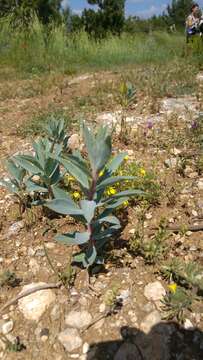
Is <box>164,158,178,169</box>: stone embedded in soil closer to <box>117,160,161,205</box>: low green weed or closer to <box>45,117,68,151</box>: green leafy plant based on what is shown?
<box>117,160,161,205</box>: low green weed

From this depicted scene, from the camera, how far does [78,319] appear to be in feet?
6.41

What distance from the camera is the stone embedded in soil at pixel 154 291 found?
2037mm

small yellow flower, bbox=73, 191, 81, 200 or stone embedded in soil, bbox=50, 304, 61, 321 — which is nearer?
stone embedded in soil, bbox=50, 304, 61, 321

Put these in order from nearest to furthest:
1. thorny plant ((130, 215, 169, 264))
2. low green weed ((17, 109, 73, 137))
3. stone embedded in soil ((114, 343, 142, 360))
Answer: stone embedded in soil ((114, 343, 142, 360)), thorny plant ((130, 215, 169, 264)), low green weed ((17, 109, 73, 137))

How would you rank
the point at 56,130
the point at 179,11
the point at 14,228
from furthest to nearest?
1. the point at 179,11
2. the point at 56,130
3. the point at 14,228

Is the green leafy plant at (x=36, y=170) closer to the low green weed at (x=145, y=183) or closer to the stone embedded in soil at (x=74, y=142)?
the low green weed at (x=145, y=183)

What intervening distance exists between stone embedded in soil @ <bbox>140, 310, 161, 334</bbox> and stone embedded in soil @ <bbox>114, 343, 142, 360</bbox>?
104 millimetres

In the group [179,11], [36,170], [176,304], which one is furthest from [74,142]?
[179,11]

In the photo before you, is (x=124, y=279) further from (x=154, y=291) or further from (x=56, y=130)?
(x=56, y=130)

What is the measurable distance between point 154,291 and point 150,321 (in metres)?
0.18

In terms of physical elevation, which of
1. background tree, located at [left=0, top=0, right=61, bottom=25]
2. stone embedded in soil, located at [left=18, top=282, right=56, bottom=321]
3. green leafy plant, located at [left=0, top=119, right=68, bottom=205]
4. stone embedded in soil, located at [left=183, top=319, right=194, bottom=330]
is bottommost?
stone embedded in soil, located at [left=183, top=319, right=194, bottom=330]

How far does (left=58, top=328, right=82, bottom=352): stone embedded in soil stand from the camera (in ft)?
6.04

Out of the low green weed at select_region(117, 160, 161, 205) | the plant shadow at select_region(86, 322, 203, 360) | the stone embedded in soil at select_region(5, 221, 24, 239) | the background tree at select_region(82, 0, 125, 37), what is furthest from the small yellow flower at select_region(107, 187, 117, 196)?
the background tree at select_region(82, 0, 125, 37)

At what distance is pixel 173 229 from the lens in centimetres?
244
